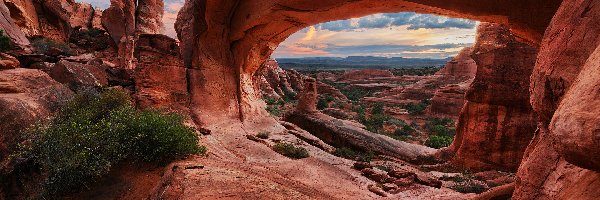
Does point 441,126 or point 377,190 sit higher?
point 377,190

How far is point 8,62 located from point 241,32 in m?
7.95

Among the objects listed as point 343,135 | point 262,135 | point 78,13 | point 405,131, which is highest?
point 78,13

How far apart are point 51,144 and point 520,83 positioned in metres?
16.3

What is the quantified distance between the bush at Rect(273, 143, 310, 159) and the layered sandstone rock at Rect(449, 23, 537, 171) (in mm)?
8516

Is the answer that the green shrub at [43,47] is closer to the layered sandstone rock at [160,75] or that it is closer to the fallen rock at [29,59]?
the fallen rock at [29,59]

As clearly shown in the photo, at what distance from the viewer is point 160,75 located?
1197 cm

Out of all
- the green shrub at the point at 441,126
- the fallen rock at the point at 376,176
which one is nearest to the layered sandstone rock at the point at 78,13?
the fallen rock at the point at 376,176

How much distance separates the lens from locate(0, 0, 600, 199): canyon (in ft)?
12.6

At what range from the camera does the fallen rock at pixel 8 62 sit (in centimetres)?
877

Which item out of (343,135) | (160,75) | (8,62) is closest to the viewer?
(8,62)

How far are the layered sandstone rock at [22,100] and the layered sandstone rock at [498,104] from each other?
16.0 m

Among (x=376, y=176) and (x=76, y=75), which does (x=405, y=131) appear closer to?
(x=376, y=176)

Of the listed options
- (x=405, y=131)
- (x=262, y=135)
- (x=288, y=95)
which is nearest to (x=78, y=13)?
(x=288, y=95)

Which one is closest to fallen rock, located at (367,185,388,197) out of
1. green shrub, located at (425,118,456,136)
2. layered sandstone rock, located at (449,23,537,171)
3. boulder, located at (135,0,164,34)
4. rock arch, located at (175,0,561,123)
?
rock arch, located at (175,0,561,123)
